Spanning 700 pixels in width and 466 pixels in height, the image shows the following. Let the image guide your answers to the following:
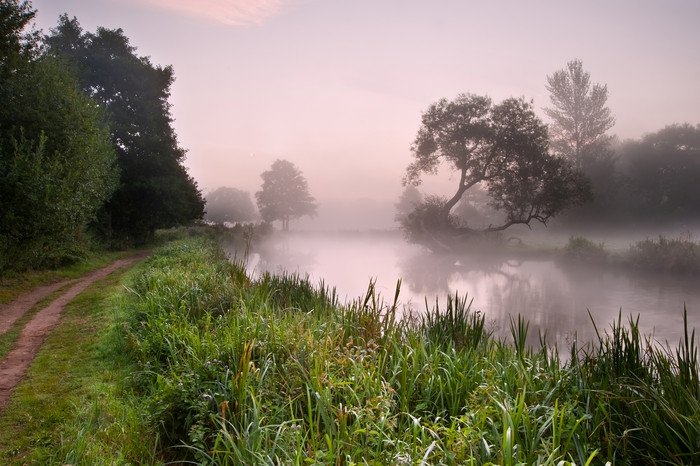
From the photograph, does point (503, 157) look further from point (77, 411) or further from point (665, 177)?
point (77, 411)

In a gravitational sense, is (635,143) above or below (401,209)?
above

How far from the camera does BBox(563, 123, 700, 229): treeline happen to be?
27.9m

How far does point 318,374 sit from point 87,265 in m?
15.8

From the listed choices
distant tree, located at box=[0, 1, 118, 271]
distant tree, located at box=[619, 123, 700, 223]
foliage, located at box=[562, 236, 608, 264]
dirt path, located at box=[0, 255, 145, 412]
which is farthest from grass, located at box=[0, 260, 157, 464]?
distant tree, located at box=[619, 123, 700, 223]

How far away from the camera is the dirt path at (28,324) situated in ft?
18.2

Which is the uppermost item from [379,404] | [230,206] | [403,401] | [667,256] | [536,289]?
[230,206]

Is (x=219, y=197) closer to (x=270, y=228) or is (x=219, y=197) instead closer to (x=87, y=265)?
(x=270, y=228)

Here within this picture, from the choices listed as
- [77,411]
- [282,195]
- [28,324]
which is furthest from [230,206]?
[77,411]

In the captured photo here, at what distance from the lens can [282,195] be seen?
195 ft

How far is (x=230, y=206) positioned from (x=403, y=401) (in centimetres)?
6151

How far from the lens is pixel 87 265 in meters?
16.2

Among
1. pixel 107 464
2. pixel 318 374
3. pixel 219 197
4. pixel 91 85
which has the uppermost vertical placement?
pixel 91 85

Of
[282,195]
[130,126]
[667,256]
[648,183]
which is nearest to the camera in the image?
[667,256]

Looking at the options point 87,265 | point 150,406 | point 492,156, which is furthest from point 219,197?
point 150,406
